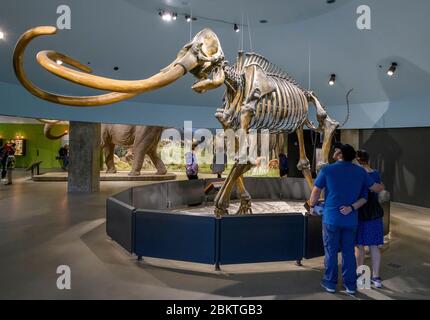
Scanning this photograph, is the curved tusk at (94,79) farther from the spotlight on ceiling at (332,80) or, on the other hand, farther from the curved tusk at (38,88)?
the spotlight on ceiling at (332,80)

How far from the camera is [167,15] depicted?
6.97 metres

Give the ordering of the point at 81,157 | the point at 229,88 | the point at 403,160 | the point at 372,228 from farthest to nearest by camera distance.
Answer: the point at 81,157 < the point at 403,160 < the point at 229,88 < the point at 372,228

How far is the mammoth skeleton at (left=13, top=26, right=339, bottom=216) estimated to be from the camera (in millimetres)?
3180

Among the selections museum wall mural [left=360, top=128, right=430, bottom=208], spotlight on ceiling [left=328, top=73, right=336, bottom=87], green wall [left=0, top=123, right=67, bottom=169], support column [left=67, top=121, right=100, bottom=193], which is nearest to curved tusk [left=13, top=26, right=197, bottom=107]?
spotlight on ceiling [left=328, top=73, right=336, bottom=87]

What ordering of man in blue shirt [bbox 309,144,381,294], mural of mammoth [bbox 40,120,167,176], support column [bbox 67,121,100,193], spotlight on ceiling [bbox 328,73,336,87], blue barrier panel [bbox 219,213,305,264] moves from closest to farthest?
man in blue shirt [bbox 309,144,381,294]
blue barrier panel [bbox 219,213,305,264]
spotlight on ceiling [bbox 328,73,336,87]
support column [bbox 67,121,100,193]
mural of mammoth [bbox 40,120,167,176]

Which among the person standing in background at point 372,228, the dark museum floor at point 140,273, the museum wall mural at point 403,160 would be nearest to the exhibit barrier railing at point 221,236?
the dark museum floor at point 140,273

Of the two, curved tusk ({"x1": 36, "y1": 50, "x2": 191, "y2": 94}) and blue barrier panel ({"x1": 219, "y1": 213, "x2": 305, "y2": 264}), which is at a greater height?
curved tusk ({"x1": 36, "y1": 50, "x2": 191, "y2": 94})

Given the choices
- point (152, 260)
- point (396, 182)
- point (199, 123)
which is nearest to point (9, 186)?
point (199, 123)

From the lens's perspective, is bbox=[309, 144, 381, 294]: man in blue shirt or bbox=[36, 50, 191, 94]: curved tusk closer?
bbox=[36, 50, 191, 94]: curved tusk

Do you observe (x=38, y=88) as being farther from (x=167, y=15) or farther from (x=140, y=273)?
(x=167, y=15)

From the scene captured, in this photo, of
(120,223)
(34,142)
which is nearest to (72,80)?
(120,223)

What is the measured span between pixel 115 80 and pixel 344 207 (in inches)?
99.1

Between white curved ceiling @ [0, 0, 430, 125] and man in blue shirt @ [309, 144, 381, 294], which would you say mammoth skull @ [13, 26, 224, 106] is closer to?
man in blue shirt @ [309, 144, 381, 294]

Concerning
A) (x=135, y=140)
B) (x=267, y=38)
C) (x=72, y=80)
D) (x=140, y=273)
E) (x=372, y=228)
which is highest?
(x=267, y=38)
